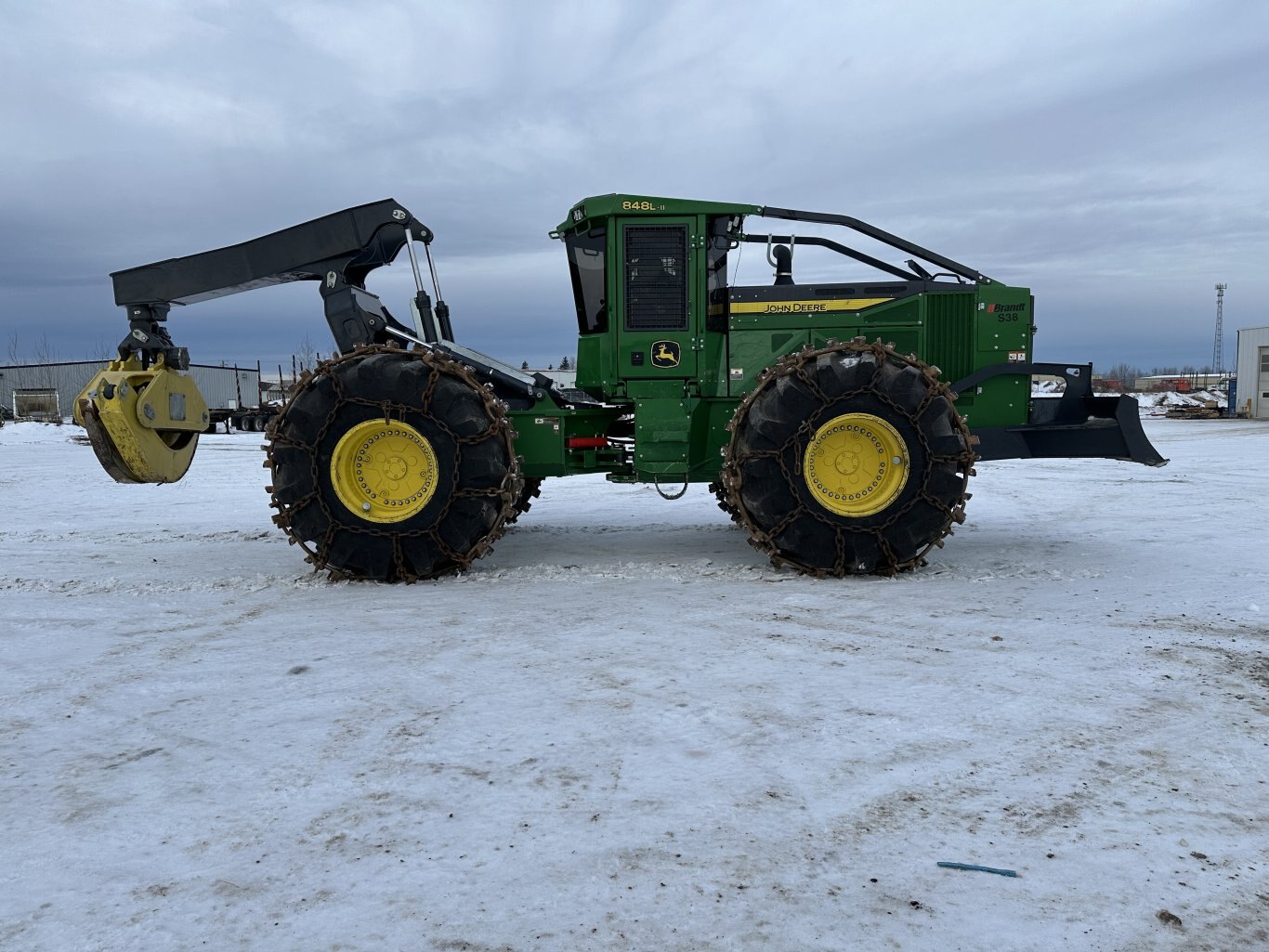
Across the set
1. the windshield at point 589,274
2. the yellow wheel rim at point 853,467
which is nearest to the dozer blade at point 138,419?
the windshield at point 589,274

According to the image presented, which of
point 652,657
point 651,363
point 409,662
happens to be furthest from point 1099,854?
point 651,363

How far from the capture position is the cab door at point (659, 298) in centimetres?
706

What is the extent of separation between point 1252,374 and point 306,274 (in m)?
47.4

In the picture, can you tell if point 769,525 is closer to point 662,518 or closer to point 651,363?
point 651,363

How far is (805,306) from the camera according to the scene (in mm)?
7129

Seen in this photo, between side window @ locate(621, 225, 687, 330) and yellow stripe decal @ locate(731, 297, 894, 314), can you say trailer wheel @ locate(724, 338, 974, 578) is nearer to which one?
yellow stripe decal @ locate(731, 297, 894, 314)

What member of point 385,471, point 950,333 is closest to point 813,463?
point 950,333

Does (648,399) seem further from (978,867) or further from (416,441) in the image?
(978,867)

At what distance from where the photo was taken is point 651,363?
7.14m

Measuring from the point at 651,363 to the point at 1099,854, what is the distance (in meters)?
5.18

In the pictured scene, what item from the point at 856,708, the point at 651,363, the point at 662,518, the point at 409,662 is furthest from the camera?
the point at 662,518

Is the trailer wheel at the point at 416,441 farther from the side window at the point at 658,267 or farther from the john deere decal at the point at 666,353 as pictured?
the side window at the point at 658,267

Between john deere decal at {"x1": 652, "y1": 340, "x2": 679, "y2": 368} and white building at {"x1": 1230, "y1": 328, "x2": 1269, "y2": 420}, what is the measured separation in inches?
1729

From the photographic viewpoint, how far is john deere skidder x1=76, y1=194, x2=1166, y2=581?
629 centimetres
